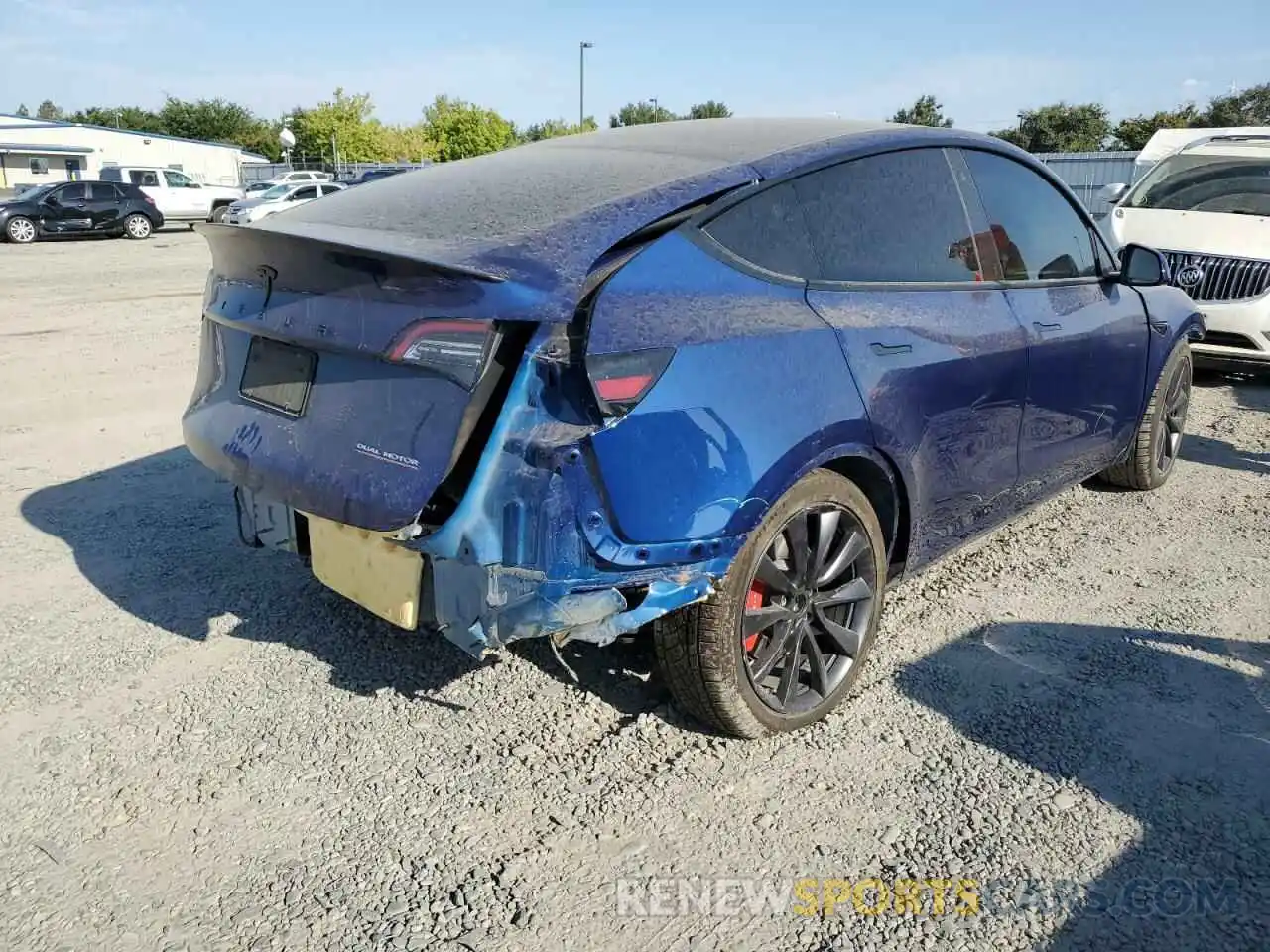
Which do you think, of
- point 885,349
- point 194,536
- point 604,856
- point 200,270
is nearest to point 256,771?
point 604,856

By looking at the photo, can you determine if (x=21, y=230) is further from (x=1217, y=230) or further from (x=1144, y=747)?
(x=1144, y=747)

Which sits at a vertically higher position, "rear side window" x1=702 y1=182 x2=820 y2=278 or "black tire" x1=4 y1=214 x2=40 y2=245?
"rear side window" x1=702 y1=182 x2=820 y2=278

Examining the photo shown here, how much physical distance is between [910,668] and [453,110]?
252ft

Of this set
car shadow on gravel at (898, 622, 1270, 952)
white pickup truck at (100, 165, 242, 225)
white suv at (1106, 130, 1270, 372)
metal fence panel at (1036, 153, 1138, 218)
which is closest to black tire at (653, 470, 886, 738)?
car shadow on gravel at (898, 622, 1270, 952)

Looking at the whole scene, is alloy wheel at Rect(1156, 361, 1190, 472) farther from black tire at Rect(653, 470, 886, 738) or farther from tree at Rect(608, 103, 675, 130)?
tree at Rect(608, 103, 675, 130)

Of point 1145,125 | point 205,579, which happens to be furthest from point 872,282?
point 1145,125

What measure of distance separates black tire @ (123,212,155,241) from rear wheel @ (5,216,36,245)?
7.25 ft

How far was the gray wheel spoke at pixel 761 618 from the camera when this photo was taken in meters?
2.80

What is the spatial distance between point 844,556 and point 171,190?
30218mm

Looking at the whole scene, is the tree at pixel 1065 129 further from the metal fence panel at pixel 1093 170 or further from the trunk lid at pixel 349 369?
the trunk lid at pixel 349 369

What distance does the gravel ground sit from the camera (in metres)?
2.32

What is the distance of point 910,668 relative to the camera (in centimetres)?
343

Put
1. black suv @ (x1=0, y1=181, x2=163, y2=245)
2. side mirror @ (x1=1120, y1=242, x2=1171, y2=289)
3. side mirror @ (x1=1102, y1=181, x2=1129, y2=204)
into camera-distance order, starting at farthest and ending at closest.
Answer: black suv @ (x1=0, y1=181, x2=163, y2=245) < side mirror @ (x1=1102, y1=181, x2=1129, y2=204) < side mirror @ (x1=1120, y1=242, x2=1171, y2=289)

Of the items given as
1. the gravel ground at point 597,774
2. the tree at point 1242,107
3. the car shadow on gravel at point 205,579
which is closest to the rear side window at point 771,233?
the gravel ground at point 597,774
